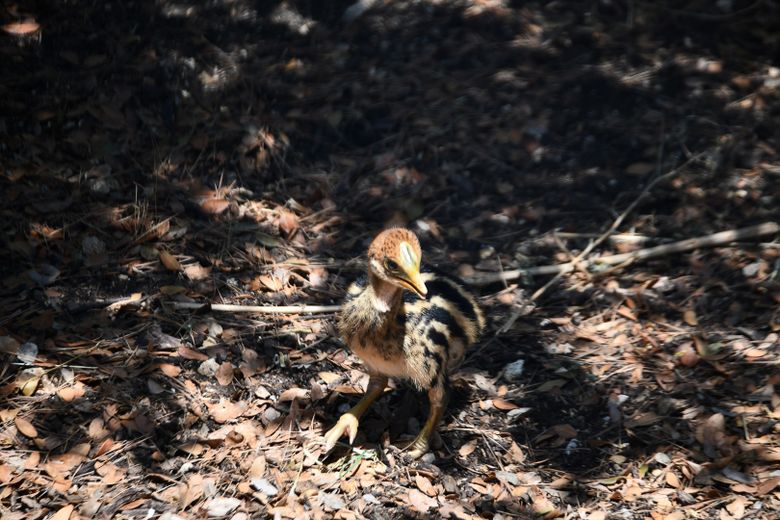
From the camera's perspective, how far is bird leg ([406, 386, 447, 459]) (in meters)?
4.43

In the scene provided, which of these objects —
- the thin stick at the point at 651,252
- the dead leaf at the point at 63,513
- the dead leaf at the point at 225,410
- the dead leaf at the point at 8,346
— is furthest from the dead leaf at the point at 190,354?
the thin stick at the point at 651,252

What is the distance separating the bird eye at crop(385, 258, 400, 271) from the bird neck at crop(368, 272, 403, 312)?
157 millimetres

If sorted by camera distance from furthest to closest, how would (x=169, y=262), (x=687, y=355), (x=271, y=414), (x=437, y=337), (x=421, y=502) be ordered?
(x=169, y=262) < (x=687, y=355) < (x=271, y=414) < (x=437, y=337) < (x=421, y=502)

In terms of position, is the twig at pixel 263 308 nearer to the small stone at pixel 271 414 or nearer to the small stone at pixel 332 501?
the small stone at pixel 271 414

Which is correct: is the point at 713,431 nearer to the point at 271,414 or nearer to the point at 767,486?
the point at 767,486

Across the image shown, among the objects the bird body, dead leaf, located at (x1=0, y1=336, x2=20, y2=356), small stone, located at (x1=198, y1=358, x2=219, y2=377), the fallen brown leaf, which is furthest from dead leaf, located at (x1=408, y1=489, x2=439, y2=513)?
dead leaf, located at (x1=0, y1=336, x2=20, y2=356)

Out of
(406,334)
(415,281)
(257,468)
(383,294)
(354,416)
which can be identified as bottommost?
(257,468)

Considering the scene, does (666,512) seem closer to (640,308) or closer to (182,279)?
(640,308)

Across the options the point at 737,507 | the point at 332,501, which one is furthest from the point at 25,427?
the point at 737,507

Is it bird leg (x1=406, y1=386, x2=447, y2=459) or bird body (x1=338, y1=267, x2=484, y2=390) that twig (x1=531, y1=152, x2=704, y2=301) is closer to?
bird body (x1=338, y1=267, x2=484, y2=390)

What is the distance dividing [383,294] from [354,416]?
2.61 feet

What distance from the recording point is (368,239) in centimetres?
607

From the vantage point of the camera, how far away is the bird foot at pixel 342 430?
4387mm

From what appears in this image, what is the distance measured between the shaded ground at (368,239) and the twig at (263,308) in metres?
0.06
